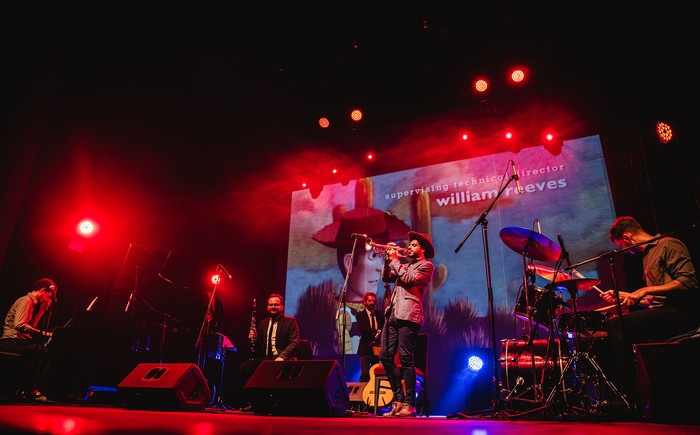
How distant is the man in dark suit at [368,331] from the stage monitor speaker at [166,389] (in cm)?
286

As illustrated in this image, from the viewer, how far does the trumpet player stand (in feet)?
13.6

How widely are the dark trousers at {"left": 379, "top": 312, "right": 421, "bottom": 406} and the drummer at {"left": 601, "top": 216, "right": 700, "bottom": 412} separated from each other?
1675 mm

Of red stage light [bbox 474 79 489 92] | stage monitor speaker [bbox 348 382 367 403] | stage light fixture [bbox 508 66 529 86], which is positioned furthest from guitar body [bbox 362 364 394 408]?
stage light fixture [bbox 508 66 529 86]

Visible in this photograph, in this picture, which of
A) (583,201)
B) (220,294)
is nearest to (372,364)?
(220,294)

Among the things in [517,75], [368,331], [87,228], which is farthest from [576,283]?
[87,228]

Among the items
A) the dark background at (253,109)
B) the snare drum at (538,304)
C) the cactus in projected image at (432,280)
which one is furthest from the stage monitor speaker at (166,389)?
the cactus in projected image at (432,280)

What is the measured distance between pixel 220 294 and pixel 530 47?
21.2 ft

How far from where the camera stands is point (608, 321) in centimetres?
358

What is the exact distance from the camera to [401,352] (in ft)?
13.8

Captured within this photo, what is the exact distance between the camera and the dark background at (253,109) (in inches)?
209

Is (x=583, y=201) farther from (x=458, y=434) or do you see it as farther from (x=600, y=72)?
(x=458, y=434)

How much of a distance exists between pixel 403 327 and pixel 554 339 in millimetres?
1561

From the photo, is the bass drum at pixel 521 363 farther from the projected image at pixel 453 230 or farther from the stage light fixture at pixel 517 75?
the stage light fixture at pixel 517 75

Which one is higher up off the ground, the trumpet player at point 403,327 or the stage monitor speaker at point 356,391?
the trumpet player at point 403,327
